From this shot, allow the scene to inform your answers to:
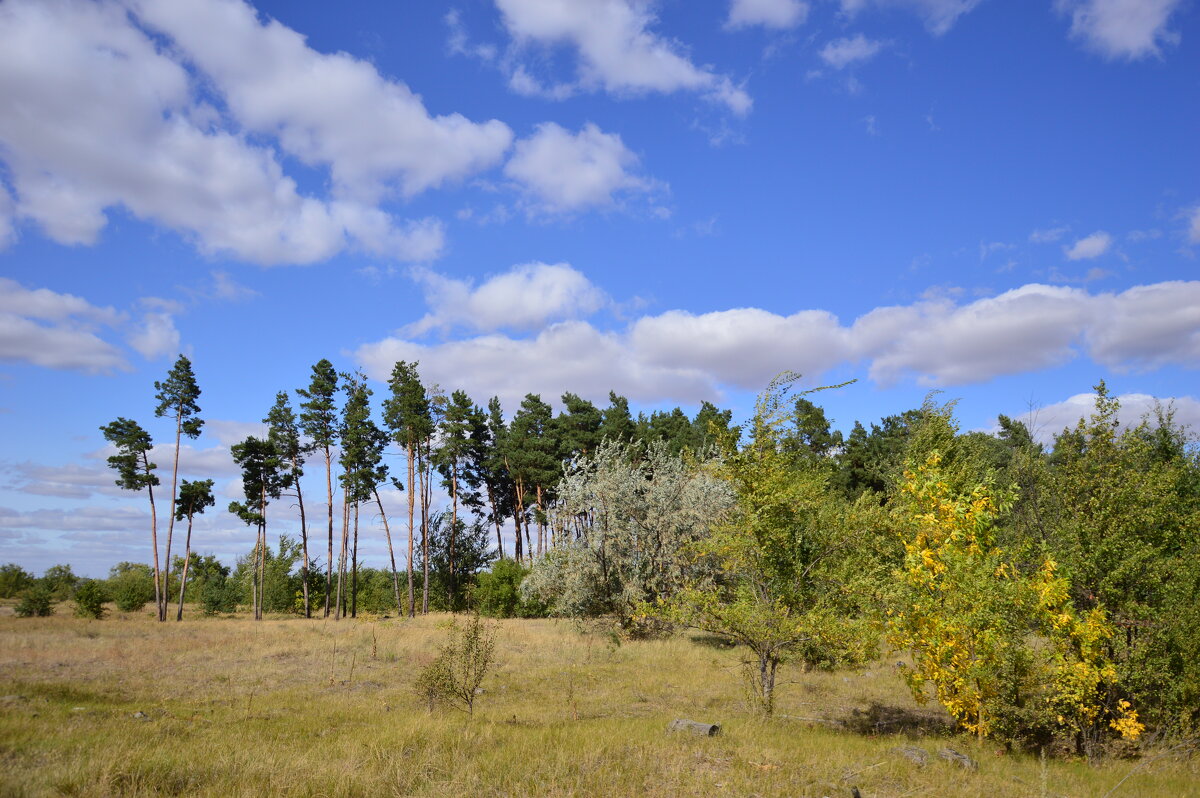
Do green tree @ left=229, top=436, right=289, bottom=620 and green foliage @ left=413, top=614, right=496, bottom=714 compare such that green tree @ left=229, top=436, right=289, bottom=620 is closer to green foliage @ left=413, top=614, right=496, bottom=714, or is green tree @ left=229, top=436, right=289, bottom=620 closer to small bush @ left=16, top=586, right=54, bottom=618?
small bush @ left=16, top=586, right=54, bottom=618

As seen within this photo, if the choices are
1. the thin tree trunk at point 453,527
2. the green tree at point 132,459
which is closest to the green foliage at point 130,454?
the green tree at point 132,459

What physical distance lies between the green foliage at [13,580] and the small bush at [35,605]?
23.1 meters

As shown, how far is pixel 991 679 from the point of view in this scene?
12.3 metres

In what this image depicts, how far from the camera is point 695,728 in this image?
1296 centimetres

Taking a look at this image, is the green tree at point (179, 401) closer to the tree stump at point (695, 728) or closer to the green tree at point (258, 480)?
the green tree at point (258, 480)

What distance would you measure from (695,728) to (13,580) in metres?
77.3

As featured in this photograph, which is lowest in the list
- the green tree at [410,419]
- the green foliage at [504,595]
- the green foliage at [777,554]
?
the green foliage at [504,595]

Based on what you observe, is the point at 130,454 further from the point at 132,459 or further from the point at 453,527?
the point at 453,527

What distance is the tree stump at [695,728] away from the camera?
12.7m

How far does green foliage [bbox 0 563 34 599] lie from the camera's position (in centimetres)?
6006

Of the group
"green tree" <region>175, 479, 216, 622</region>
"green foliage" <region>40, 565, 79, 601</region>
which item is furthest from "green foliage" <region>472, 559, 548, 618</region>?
"green foliage" <region>40, 565, 79, 601</region>

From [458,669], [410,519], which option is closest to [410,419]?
[410,519]

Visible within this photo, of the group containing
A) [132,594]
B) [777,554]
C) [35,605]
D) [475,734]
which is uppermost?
[777,554]

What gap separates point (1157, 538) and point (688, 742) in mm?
10832
